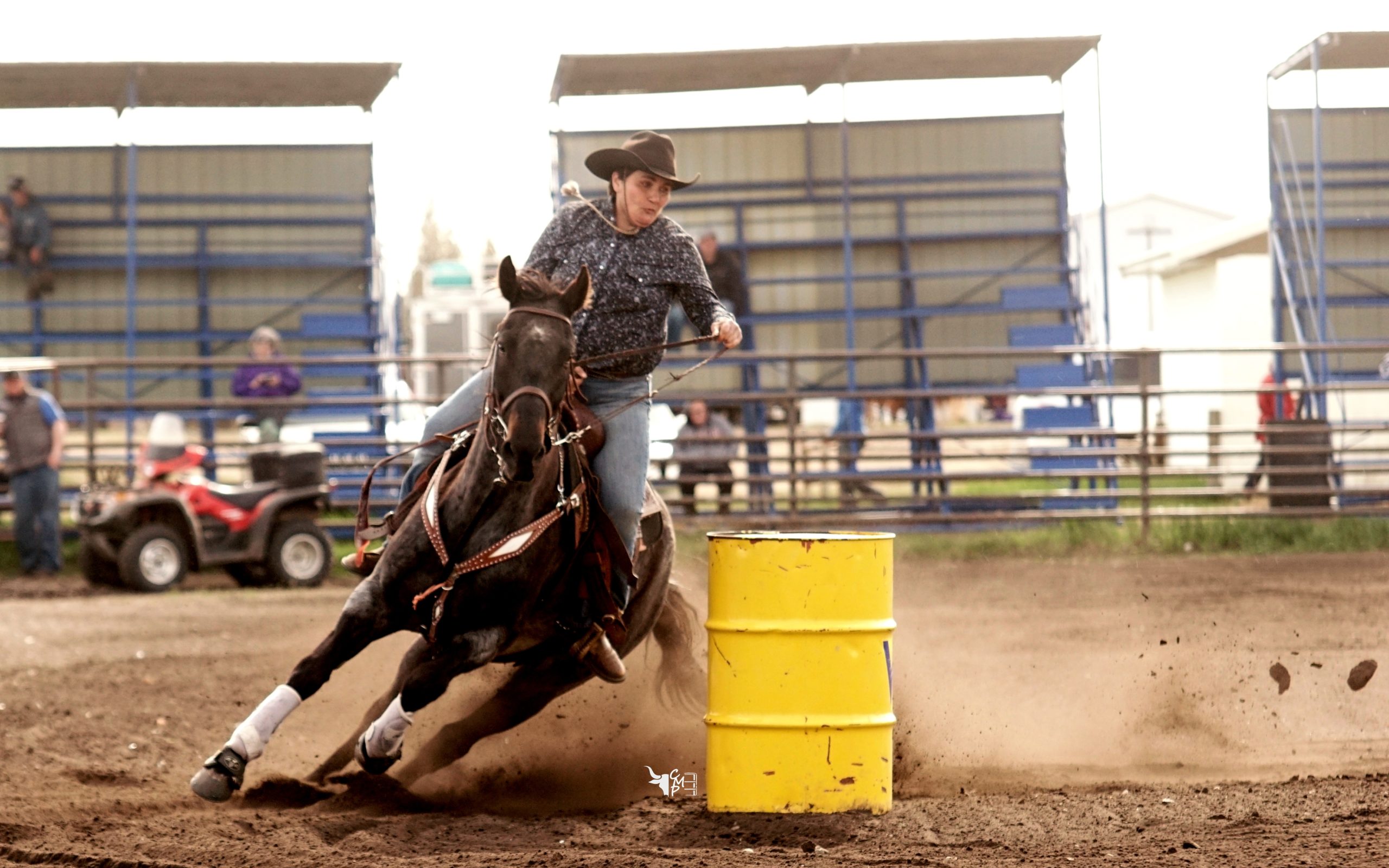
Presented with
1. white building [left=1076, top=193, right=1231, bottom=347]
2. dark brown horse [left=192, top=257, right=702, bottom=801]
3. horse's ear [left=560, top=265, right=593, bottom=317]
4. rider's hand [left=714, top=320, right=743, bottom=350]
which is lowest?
dark brown horse [left=192, top=257, right=702, bottom=801]

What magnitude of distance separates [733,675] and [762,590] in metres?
0.30

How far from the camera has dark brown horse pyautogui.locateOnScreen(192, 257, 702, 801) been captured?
4.88m

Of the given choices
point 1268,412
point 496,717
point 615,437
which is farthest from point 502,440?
point 1268,412

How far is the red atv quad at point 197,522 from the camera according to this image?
40.0 ft

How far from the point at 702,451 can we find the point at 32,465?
222 inches

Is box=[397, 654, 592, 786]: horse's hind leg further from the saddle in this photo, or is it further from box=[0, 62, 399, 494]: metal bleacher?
box=[0, 62, 399, 494]: metal bleacher

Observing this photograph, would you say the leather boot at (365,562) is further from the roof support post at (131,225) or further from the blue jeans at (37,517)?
the roof support post at (131,225)

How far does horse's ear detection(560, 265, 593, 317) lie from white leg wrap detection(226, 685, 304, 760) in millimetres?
1496

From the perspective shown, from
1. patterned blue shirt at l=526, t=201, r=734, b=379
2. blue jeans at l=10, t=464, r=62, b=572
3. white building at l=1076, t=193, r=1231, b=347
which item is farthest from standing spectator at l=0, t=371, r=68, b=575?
white building at l=1076, t=193, r=1231, b=347

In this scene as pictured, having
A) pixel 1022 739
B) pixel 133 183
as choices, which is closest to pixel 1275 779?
pixel 1022 739

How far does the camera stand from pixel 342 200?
17281 millimetres

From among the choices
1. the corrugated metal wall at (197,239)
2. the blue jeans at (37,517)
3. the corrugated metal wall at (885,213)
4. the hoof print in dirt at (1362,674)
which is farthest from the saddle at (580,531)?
the corrugated metal wall at (197,239)

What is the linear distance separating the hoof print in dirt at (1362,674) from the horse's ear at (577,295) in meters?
3.26

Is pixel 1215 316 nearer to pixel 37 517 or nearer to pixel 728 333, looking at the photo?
pixel 37 517
